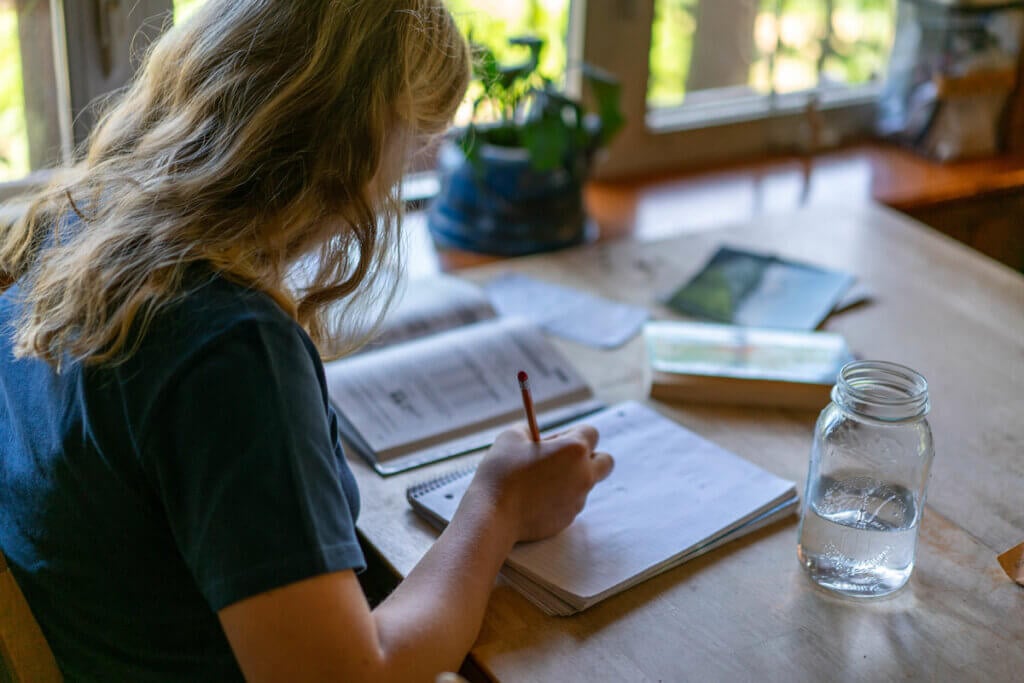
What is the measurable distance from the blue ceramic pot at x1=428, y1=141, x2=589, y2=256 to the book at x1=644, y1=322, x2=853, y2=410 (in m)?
0.49

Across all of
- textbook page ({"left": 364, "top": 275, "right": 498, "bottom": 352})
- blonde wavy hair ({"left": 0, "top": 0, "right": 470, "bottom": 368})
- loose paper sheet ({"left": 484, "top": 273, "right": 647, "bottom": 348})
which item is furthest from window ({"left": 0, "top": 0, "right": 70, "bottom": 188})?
blonde wavy hair ({"left": 0, "top": 0, "right": 470, "bottom": 368})

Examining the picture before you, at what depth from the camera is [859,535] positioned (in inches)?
39.9

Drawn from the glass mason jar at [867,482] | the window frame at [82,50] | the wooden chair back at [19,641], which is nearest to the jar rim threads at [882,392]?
the glass mason jar at [867,482]

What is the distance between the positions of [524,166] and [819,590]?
99 centimetres

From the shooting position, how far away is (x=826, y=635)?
37.6 inches

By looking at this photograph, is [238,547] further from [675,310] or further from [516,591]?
[675,310]

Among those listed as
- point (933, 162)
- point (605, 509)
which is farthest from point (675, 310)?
point (933, 162)

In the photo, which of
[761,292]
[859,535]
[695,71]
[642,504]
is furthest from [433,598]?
[695,71]

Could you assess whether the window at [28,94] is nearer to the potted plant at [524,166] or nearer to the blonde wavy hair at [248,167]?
the potted plant at [524,166]

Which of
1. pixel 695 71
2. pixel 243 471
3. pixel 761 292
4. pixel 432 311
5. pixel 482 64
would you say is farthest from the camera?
pixel 695 71

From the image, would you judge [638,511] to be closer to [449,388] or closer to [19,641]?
[449,388]

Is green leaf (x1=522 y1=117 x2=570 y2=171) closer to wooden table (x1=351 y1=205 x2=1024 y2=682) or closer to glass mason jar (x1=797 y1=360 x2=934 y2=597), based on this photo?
wooden table (x1=351 y1=205 x2=1024 y2=682)

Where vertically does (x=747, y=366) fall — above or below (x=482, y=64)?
below

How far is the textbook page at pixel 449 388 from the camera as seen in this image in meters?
1.24
